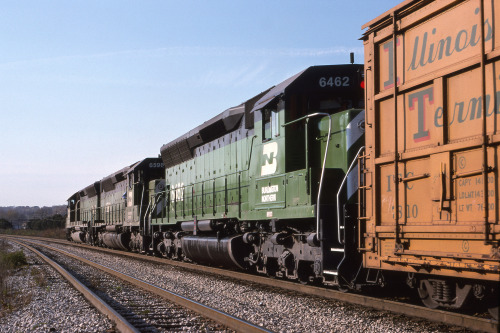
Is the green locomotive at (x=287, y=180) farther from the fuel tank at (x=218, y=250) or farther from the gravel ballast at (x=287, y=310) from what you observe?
the gravel ballast at (x=287, y=310)

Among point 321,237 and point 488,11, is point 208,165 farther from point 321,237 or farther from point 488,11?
point 488,11

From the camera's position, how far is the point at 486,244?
512 centimetres

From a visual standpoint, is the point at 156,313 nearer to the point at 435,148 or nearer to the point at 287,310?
the point at 287,310

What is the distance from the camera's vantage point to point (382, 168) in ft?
22.0

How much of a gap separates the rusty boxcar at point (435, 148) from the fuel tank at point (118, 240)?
684 inches

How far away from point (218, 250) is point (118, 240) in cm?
1215

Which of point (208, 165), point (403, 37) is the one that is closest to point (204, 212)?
point (208, 165)

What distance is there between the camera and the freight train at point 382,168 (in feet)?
17.7

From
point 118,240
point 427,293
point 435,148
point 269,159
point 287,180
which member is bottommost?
point 118,240

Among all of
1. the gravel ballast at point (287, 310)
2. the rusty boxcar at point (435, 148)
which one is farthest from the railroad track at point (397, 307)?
the rusty boxcar at point (435, 148)

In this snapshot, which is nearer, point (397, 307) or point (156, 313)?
point (397, 307)

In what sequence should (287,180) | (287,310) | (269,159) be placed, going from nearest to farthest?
(287,310)
(287,180)
(269,159)

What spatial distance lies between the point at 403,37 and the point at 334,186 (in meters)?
2.83

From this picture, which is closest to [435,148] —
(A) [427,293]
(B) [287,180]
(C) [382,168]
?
(C) [382,168]
